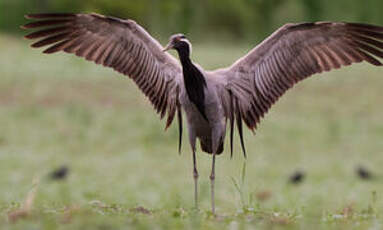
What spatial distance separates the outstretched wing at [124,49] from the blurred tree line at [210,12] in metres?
31.5

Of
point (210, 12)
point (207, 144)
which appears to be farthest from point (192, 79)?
point (210, 12)

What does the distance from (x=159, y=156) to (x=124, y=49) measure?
9.62 meters

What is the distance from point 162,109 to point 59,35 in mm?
1506

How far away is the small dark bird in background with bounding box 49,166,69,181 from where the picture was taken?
14.5 meters

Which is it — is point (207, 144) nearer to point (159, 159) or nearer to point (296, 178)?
point (296, 178)

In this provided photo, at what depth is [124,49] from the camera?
8.35 metres

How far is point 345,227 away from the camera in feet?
20.7

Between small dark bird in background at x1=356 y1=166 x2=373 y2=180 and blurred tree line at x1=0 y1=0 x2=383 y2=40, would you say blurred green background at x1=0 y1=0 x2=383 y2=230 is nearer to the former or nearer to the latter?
A: small dark bird in background at x1=356 y1=166 x2=373 y2=180

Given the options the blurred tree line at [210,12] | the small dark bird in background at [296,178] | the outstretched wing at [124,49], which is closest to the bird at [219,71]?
the outstretched wing at [124,49]

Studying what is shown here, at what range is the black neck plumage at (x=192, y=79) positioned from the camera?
769 cm

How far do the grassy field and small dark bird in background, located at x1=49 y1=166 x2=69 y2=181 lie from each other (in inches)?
7.4

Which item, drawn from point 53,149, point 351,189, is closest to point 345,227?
point 351,189

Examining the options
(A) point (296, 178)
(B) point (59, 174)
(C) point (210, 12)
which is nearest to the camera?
(B) point (59, 174)

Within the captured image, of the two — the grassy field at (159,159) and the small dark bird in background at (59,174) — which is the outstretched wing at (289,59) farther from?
the small dark bird in background at (59,174)
